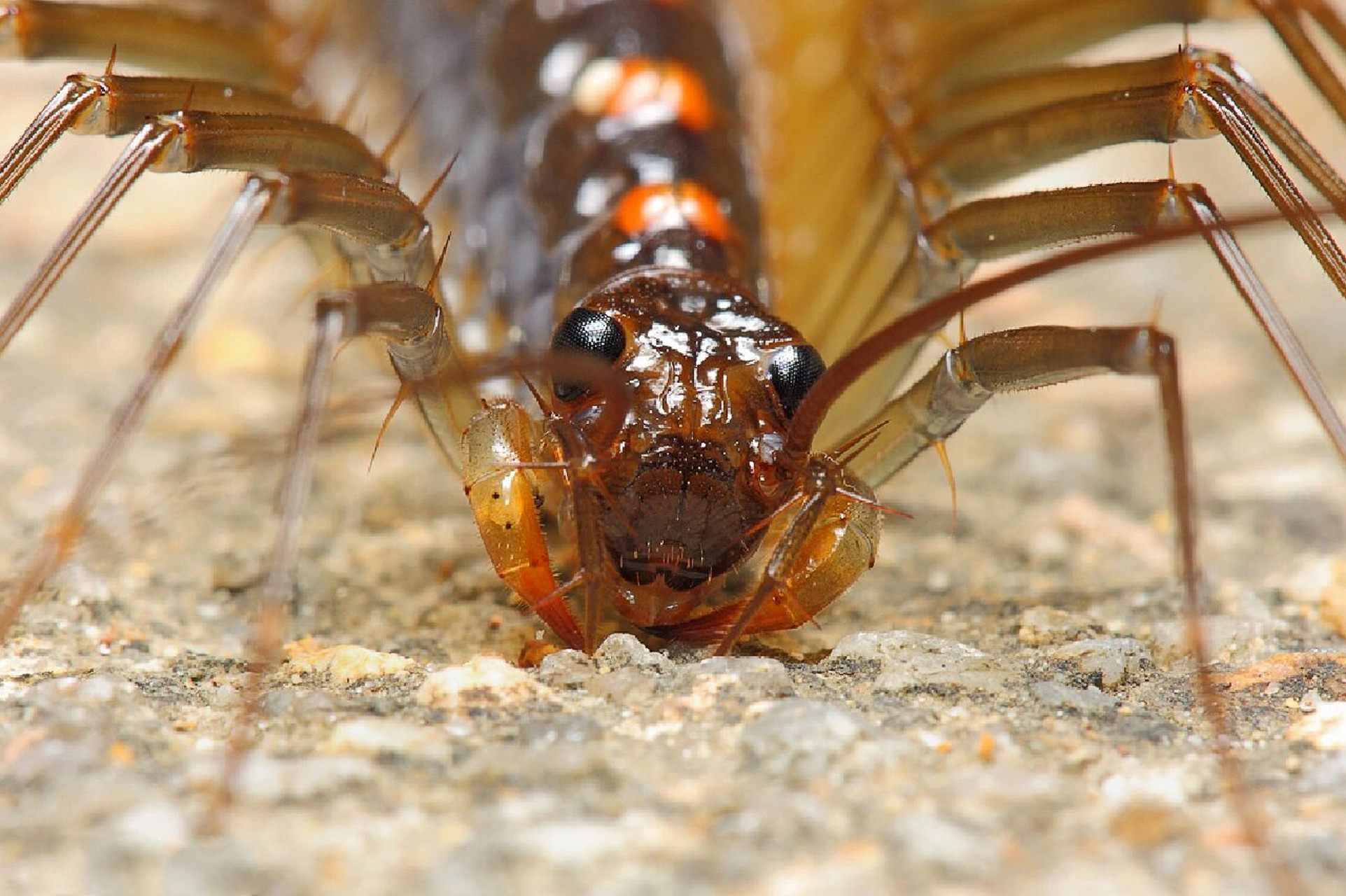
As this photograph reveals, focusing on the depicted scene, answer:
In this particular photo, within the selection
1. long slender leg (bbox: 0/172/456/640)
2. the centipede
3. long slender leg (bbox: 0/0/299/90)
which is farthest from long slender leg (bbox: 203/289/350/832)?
long slender leg (bbox: 0/0/299/90)

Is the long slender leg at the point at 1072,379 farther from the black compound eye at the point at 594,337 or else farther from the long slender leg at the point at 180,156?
the long slender leg at the point at 180,156

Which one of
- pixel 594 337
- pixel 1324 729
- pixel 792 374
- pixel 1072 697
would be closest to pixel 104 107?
pixel 594 337

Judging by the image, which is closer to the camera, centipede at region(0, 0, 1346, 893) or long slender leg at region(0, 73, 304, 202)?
centipede at region(0, 0, 1346, 893)

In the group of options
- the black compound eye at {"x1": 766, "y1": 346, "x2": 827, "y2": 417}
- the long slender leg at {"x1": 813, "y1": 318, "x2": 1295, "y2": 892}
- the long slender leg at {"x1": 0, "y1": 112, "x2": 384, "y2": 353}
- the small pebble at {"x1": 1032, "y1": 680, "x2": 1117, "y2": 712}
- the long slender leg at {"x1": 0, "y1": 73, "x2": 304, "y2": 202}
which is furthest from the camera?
the black compound eye at {"x1": 766, "y1": 346, "x2": 827, "y2": 417}

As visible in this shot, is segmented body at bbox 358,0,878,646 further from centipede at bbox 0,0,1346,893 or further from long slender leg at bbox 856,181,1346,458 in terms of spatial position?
long slender leg at bbox 856,181,1346,458

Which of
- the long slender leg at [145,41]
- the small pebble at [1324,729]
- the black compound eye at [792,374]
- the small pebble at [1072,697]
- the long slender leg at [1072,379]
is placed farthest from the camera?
the long slender leg at [145,41]

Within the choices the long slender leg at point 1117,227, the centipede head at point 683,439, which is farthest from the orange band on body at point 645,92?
the centipede head at point 683,439

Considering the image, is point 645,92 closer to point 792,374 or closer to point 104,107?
point 792,374
